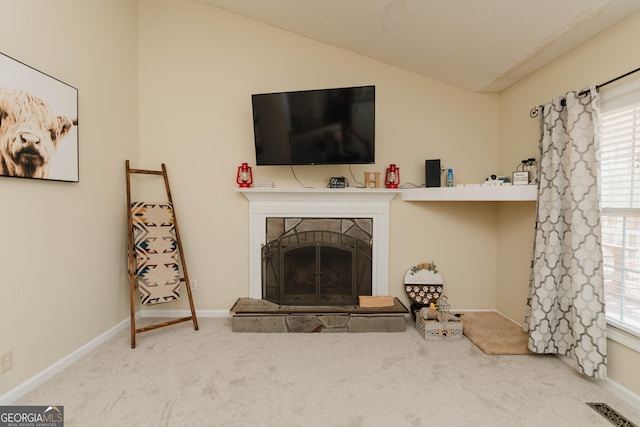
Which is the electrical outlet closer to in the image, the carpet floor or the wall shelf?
the carpet floor

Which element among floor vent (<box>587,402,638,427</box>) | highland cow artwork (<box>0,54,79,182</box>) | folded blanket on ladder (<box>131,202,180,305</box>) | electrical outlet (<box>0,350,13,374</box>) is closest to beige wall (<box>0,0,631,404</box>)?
folded blanket on ladder (<box>131,202,180,305</box>)

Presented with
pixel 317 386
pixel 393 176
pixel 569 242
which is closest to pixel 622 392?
pixel 569 242

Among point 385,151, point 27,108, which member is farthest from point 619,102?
point 27,108

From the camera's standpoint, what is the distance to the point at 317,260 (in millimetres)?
3072

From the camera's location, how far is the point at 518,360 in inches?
89.6

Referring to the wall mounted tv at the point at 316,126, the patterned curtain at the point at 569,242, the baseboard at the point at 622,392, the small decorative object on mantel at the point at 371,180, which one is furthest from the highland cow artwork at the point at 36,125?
the baseboard at the point at 622,392

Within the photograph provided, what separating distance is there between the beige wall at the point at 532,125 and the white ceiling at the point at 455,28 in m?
0.09

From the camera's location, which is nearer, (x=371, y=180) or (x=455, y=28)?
A: (x=455, y=28)

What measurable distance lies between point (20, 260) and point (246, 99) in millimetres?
2194

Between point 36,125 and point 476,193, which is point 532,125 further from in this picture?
point 36,125

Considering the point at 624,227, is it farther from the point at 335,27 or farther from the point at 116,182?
the point at 116,182

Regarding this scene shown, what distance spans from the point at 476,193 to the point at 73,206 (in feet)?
10.5

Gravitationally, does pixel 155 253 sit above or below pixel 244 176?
below

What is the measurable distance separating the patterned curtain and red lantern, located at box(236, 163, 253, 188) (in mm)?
2492
